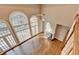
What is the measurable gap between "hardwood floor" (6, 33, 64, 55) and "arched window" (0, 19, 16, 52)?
0.06 m

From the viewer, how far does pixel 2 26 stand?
101cm

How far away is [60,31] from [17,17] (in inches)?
13.8

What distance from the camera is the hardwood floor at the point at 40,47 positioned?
103 centimetres

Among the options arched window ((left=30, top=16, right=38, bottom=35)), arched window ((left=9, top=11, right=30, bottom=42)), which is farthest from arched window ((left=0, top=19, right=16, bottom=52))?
arched window ((left=30, top=16, right=38, bottom=35))

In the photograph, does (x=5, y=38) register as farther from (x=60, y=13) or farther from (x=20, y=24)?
(x=60, y=13)

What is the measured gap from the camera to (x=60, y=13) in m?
1.00

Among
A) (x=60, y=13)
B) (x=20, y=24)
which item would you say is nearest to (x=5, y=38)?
(x=20, y=24)

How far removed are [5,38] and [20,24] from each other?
0.51ft

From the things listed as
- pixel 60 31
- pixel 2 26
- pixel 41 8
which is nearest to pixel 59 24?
pixel 60 31

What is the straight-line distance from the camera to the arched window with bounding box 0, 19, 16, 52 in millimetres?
1006

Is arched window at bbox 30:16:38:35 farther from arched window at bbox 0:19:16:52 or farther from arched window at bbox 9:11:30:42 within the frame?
arched window at bbox 0:19:16:52
